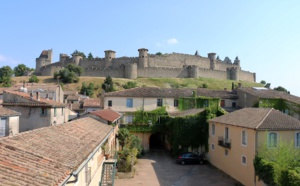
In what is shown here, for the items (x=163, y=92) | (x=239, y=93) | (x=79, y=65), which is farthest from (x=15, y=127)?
(x=79, y=65)

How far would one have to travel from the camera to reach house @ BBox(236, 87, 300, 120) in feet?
131

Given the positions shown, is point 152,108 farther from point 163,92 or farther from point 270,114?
point 270,114

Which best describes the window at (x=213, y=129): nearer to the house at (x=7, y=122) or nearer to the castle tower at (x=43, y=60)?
the house at (x=7, y=122)

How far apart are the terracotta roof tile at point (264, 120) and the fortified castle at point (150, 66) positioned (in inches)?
3290

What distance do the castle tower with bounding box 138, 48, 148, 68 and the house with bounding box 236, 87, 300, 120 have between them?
241ft

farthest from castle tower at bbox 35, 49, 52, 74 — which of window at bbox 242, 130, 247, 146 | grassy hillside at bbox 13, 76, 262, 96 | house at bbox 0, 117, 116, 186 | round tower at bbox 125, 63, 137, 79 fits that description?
house at bbox 0, 117, 116, 186

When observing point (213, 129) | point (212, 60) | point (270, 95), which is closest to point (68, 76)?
point (212, 60)

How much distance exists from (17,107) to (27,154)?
2549cm

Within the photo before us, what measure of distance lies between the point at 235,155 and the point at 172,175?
641 cm

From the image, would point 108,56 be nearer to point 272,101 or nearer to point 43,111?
point 272,101

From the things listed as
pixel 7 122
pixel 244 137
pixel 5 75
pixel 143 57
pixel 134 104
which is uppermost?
pixel 143 57

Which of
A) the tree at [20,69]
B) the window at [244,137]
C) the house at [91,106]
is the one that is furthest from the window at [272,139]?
the tree at [20,69]

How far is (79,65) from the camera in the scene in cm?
12050

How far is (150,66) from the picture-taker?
11888cm
